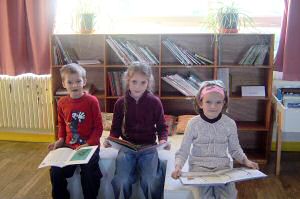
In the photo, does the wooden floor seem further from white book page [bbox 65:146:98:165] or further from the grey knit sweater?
the grey knit sweater

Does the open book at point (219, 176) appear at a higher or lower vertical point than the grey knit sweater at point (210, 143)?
lower

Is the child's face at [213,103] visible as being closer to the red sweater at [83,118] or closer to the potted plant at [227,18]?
the red sweater at [83,118]

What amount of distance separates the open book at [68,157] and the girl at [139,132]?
16 cm

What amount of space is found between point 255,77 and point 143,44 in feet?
3.36

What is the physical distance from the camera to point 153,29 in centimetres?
350

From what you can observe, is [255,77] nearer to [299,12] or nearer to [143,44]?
[299,12]

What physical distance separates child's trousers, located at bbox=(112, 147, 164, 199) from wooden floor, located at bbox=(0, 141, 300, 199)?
71 centimetres

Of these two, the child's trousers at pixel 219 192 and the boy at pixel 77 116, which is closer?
the child's trousers at pixel 219 192

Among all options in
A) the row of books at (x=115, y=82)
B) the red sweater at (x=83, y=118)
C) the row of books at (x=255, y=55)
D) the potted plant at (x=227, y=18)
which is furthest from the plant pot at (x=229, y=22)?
the red sweater at (x=83, y=118)

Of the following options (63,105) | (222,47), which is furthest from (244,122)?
(63,105)

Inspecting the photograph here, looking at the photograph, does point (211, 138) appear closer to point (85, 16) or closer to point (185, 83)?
point (185, 83)

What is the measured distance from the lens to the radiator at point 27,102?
354 centimetres

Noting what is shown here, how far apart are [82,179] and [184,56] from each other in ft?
4.60

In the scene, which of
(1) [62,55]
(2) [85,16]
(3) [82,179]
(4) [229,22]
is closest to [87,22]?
(2) [85,16]
